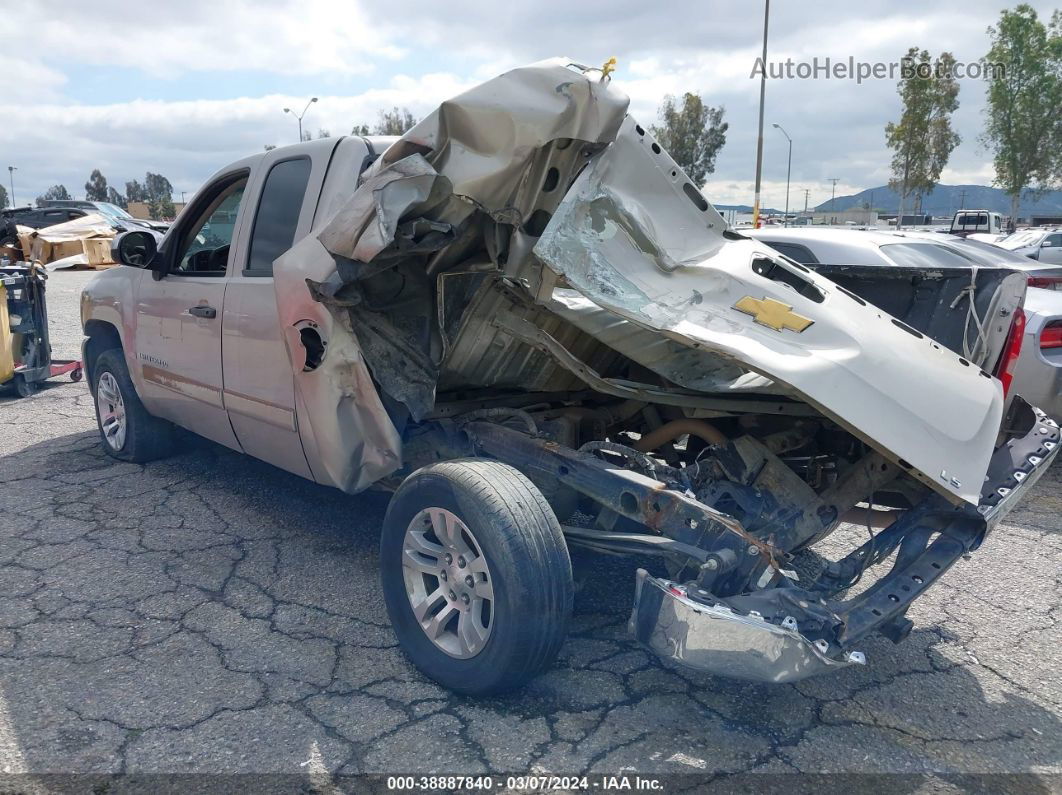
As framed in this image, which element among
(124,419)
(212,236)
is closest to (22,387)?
(124,419)

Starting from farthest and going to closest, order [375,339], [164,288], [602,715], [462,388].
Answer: [164,288]
[462,388]
[375,339]
[602,715]

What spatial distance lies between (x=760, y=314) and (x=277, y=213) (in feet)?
8.40

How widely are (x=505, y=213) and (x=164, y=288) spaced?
8.96 feet

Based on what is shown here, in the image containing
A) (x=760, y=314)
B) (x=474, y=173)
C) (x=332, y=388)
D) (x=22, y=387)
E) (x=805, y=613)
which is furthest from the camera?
(x=22, y=387)

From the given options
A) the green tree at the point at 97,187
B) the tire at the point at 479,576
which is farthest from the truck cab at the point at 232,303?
the green tree at the point at 97,187

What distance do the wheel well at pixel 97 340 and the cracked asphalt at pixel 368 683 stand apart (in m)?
1.49

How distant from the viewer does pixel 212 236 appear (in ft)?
16.3

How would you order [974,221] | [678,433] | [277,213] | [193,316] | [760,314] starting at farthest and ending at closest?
1. [974,221]
2. [193,316]
3. [277,213]
4. [678,433]
5. [760,314]

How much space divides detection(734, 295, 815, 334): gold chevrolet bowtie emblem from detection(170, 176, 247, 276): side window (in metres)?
2.92

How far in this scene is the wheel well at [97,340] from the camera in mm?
5969

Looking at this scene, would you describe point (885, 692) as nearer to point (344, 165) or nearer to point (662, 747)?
point (662, 747)

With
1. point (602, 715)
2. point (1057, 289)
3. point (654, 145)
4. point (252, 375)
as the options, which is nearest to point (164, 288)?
point (252, 375)

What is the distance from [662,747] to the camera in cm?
288

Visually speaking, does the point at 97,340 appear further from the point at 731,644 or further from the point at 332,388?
the point at 731,644
